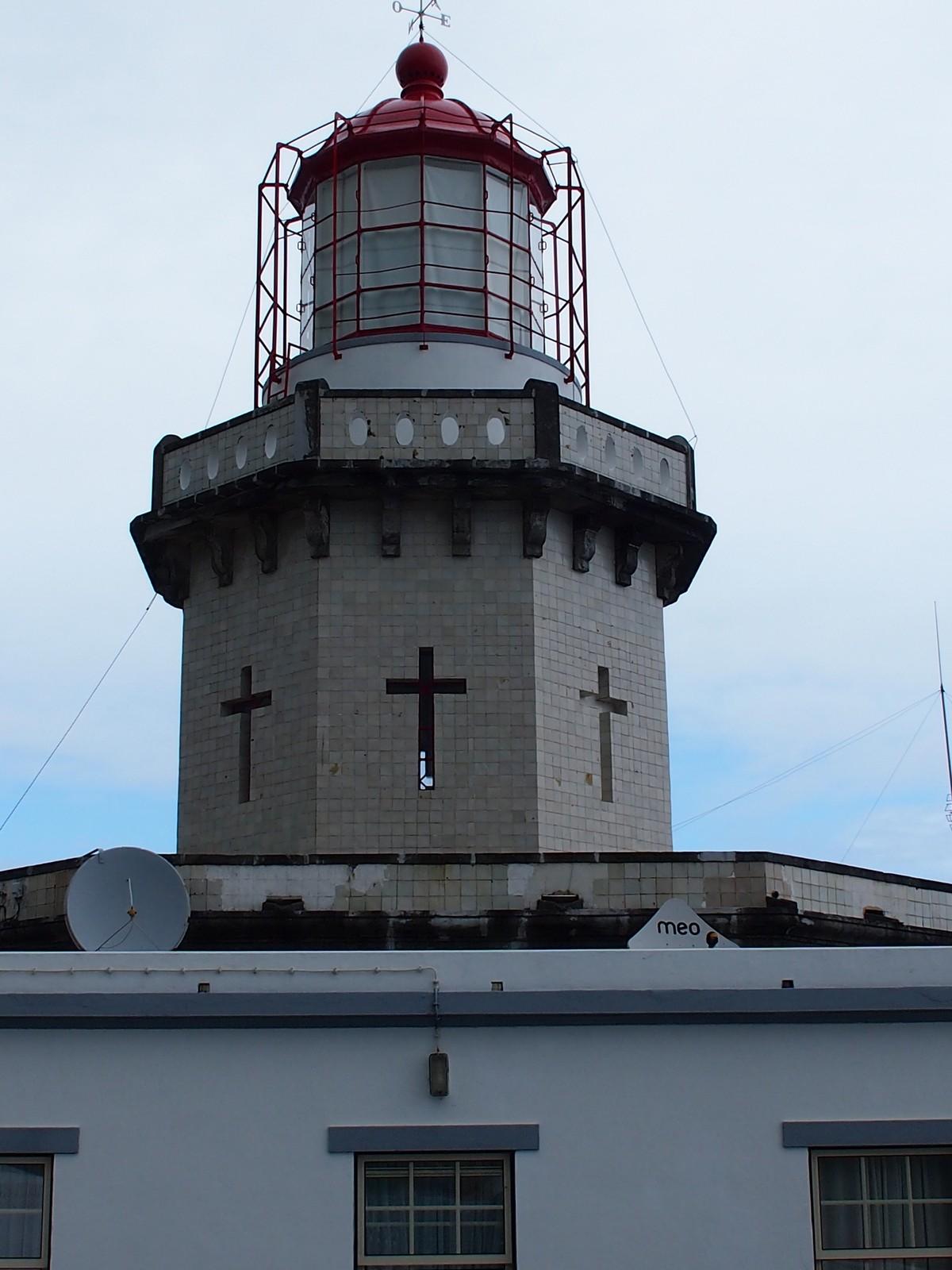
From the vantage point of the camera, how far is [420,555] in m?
22.1

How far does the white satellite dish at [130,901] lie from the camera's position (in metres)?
16.7

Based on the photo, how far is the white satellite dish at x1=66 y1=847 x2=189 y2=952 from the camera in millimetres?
16703

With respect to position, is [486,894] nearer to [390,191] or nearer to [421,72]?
[390,191]

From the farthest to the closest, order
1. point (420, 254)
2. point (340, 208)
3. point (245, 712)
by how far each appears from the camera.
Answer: point (340, 208), point (420, 254), point (245, 712)

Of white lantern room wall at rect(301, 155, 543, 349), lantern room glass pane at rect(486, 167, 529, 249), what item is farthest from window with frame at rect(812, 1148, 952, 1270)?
lantern room glass pane at rect(486, 167, 529, 249)

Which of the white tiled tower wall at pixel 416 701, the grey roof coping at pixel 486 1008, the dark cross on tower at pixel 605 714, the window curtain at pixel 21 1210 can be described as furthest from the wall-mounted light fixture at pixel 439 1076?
the dark cross on tower at pixel 605 714

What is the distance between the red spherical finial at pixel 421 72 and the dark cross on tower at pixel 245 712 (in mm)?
8402

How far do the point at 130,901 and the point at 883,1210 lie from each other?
6.88m

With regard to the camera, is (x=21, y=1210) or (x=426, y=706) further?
(x=426, y=706)

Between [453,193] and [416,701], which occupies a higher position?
[453,193]

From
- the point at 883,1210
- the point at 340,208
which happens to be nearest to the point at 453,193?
the point at 340,208

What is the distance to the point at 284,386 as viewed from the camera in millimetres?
24344

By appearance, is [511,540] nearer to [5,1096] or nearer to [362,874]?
[362,874]

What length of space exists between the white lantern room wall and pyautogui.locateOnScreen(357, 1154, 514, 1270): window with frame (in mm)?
12183
